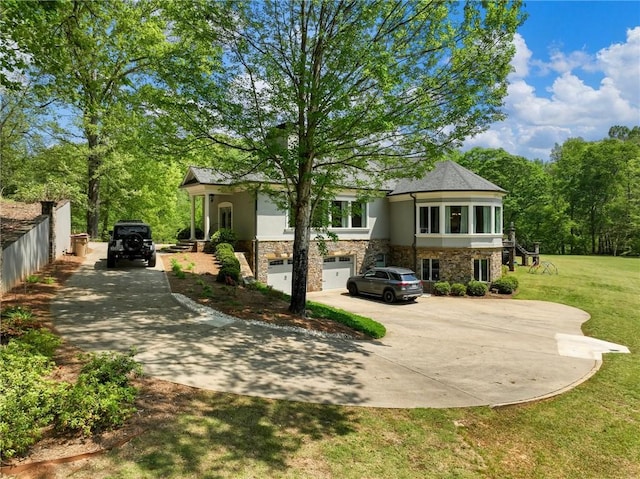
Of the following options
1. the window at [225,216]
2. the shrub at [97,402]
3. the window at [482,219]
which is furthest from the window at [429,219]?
the shrub at [97,402]

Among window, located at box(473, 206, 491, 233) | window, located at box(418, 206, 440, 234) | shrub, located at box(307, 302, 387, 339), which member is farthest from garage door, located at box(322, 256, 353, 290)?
shrub, located at box(307, 302, 387, 339)

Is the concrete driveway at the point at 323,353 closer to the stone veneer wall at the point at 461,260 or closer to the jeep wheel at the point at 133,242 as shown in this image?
the jeep wheel at the point at 133,242

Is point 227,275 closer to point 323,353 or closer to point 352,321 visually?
point 352,321

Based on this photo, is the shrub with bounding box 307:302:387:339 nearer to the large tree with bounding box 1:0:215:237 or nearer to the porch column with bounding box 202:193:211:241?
the large tree with bounding box 1:0:215:237

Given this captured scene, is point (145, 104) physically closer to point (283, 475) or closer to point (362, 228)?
point (283, 475)

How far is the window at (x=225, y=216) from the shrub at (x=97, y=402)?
18.6 meters

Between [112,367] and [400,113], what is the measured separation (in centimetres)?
846

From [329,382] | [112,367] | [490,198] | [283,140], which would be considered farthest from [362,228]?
[112,367]

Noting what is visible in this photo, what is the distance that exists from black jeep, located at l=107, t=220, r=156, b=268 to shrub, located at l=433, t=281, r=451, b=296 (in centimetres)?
1551

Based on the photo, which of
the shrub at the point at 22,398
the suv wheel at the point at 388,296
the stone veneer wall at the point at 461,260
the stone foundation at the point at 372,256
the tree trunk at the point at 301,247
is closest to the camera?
the shrub at the point at 22,398

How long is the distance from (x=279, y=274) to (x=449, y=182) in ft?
38.5

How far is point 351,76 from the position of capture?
10.4 metres

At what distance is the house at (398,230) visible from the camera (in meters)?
21.8

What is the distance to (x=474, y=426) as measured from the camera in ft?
20.1
